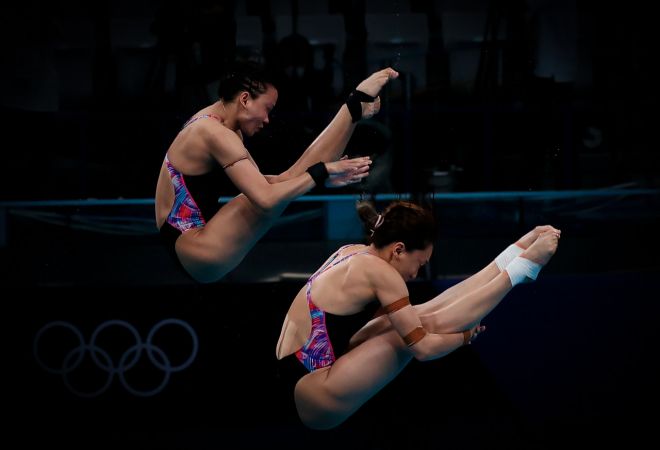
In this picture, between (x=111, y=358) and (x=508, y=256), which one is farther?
(x=111, y=358)

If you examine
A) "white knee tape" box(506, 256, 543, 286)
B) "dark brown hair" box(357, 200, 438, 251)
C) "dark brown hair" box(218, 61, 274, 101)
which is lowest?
"white knee tape" box(506, 256, 543, 286)

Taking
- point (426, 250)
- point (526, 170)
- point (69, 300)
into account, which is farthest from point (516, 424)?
point (69, 300)

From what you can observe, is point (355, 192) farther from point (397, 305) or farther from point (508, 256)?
point (397, 305)

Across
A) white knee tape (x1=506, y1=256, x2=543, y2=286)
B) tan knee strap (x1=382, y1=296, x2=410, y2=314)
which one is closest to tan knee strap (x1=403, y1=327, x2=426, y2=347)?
tan knee strap (x1=382, y1=296, x2=410, y2=314)

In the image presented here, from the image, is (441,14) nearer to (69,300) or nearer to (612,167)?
(612,167)

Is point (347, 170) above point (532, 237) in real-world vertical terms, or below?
above

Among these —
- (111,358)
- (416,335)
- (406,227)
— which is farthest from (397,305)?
(111,358)

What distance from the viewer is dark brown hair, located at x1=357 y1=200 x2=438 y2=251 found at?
7.70ft

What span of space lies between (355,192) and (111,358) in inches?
51.7

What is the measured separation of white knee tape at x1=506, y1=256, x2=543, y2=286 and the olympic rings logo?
1.56 metres

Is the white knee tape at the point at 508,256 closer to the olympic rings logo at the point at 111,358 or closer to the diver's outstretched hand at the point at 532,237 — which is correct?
the diver's outstretched hand at the point at 532,237

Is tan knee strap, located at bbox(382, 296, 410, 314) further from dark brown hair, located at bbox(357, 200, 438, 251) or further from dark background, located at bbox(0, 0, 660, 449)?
dark background, located at bbox(0, 0, 660, 449)

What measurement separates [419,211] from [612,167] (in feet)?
8.15

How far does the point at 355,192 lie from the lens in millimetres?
4004
